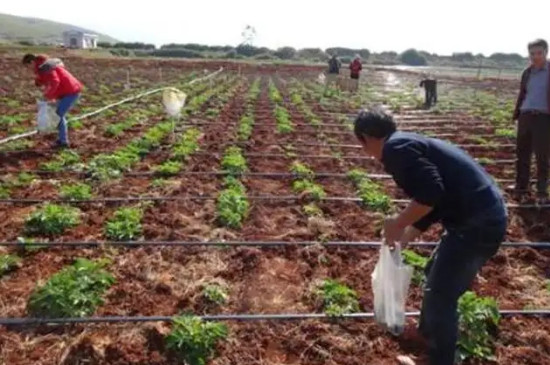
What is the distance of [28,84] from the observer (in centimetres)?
2102

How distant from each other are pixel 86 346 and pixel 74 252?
5.62ft

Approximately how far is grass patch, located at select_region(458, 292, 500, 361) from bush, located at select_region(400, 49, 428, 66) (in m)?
86.4

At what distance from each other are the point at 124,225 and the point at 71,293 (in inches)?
62.7

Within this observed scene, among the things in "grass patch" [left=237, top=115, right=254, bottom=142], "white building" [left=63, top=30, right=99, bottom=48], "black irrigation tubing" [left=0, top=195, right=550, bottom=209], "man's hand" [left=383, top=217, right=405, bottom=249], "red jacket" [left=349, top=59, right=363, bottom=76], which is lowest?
"black irrigation tubing" [left=0, top=195, right=550, bottom=209]

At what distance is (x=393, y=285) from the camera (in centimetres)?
314

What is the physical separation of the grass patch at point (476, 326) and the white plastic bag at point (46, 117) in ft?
24.3

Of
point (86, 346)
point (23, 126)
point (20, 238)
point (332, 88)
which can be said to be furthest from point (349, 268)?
point (332, 88)

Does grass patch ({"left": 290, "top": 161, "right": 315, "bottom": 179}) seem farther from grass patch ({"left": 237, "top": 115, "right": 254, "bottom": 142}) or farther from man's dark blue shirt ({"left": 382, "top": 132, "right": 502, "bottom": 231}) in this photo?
man's dark blue shirt ({"left": 382, "top": 132, "right": 502, "bottom": 231})

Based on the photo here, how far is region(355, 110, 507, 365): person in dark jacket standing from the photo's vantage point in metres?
2.68

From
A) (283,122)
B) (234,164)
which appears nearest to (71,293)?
(234,164)

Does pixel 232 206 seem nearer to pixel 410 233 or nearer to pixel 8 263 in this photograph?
pixel 8 263

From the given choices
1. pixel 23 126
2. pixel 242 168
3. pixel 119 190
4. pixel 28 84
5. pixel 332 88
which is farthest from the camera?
pixel 332 88

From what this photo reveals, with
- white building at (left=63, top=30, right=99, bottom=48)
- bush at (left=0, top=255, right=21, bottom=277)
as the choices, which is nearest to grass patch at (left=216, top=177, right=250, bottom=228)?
bush at (left=0, top=255, right=21, bottom=277)

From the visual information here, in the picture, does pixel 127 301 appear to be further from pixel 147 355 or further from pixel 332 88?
pixel 332 88
